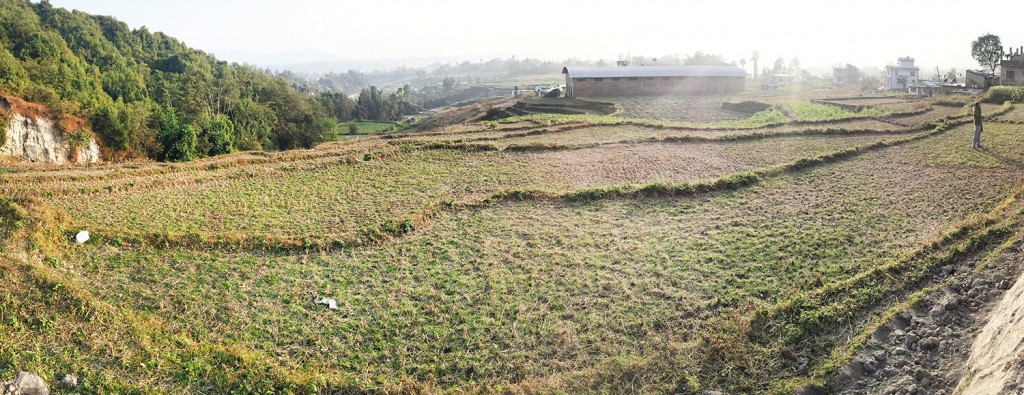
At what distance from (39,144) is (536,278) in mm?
28725

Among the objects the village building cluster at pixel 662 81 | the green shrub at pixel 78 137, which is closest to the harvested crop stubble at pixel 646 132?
the green shrub at pixel 78 137

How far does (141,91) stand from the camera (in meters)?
44.2

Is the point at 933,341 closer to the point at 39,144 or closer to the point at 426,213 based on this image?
the point at 426,213

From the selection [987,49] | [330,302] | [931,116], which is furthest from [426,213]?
[987,49]

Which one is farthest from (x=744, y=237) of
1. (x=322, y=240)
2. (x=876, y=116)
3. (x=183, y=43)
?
(x=183, y=43)

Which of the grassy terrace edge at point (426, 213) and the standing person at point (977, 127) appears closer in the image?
the grassy terrace edge at point (426, 213)

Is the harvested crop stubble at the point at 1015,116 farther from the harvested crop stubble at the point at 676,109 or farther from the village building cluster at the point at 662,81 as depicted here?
the village building cluster at the point at 662,81

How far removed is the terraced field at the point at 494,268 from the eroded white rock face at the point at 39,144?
9406 mm

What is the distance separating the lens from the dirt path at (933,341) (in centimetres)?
709

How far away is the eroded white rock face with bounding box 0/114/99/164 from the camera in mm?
25734

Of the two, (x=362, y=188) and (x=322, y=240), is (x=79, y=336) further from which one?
(x=362, y=188)

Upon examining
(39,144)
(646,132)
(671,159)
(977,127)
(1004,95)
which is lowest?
(671,159)

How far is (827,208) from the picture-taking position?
545 inches

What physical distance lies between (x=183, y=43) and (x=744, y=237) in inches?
3262
